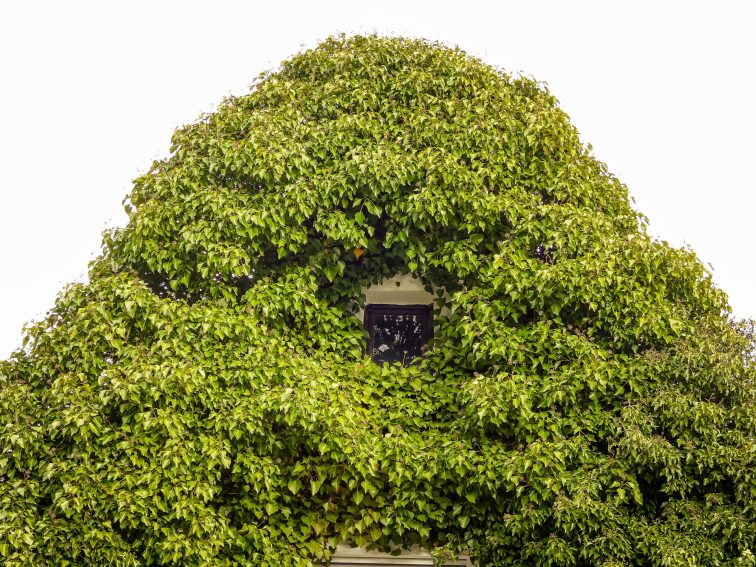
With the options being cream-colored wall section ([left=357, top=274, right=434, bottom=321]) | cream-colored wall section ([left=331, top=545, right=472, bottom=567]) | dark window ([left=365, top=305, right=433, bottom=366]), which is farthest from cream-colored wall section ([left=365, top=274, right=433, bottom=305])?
cream-colored wall section ([left=331, top=545, right=472, bottom=567])

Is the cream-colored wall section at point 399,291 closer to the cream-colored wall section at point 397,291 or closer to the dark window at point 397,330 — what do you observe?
the cream-colored wall section at point 397,291

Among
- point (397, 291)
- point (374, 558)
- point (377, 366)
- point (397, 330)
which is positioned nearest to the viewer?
point (374, 558)

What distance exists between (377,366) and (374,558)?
7.36 ft

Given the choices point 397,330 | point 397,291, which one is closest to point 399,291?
point 397,291

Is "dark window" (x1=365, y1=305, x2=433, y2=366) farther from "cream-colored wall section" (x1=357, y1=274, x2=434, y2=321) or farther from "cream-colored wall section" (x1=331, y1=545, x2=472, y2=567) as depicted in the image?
"cream-colored wall section" (x1=331, y1=545, x2=472, y2=567)

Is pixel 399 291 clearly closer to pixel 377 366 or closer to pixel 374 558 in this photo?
pixel 377 366

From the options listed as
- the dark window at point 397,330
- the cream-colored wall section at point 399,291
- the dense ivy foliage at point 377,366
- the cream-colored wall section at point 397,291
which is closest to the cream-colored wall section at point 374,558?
the dense ivy foliage at point 377,366

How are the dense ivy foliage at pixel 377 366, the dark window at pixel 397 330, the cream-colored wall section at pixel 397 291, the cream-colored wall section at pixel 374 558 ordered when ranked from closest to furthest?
the dense ivy foliage at pixel 377 366 < the cream-colored wall section at pixel 374 558 < the cream-colored wall section at pixel 397 291 < the dark window at pixel 397 330

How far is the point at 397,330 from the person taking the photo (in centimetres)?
1210

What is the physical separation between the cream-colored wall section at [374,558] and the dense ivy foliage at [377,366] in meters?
0.20

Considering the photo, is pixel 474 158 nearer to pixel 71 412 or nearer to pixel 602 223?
pixel 602 223

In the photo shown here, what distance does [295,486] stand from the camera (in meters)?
10.2

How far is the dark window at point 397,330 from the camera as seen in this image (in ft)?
39.2

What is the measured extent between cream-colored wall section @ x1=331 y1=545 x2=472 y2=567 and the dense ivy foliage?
0.20 metres
